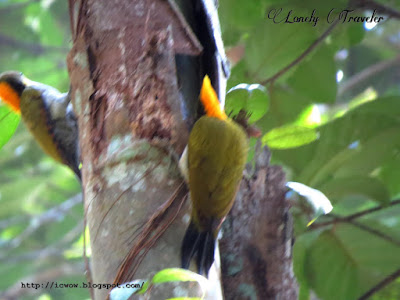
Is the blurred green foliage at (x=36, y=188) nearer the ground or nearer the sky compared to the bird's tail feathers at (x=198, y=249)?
nearer the ground

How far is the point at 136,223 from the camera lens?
1299 mm

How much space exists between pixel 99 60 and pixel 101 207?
44 centimetres

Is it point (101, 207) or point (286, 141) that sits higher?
point (101, 207)

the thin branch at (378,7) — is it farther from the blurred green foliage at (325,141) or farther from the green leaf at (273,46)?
the green leaf at (273,46)

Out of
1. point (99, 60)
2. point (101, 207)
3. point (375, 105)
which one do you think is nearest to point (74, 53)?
point (99, 60)

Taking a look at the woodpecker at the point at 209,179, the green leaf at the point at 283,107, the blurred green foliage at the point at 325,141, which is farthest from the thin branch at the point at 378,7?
the woodpecker at the point at 209,179

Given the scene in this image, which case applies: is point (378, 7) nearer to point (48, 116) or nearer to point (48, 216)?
point (48, 116)

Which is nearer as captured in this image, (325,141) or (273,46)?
(325,141)

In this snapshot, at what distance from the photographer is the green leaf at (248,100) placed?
178cm

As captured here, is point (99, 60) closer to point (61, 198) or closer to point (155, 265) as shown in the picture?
point (155, 265)

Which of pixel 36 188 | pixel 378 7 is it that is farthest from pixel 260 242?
pixel 36 188

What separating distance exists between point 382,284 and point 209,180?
107cm

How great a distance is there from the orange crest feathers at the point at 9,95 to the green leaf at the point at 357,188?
60.9 inches

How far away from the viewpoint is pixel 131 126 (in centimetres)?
144
